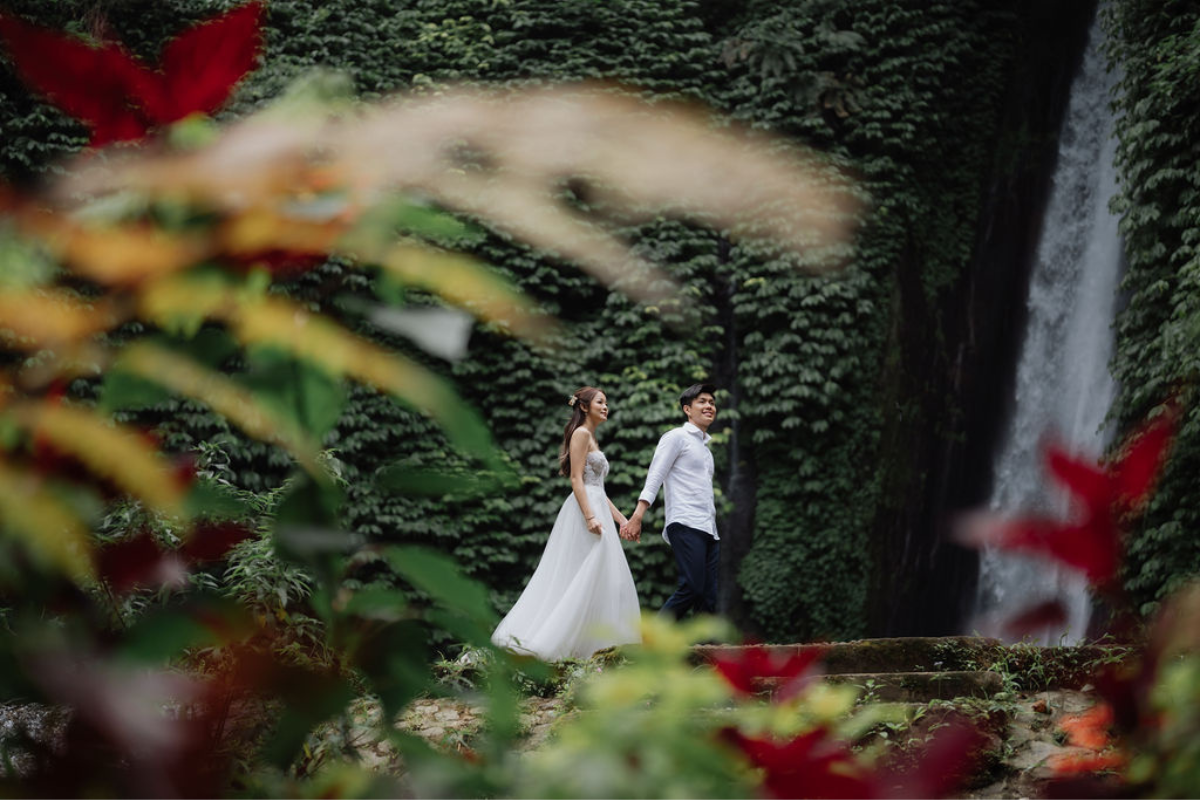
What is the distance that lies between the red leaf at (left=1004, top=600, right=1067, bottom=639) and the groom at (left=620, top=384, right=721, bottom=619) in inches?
242

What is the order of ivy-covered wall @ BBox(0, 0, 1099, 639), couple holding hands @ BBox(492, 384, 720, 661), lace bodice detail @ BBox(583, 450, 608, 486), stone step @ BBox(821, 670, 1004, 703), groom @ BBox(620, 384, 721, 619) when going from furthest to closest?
1. ivy-covered wall @ BBox(0, 0, 1099, 639)
2. lace bodice detail @ BBox(583, 450, 608, 486)
3. groom @ BBox(620, 384, 721, 619)
4. couple holding hands @ BBox(492, 384, 720, 661)
5. stone step @ BBox(821, 670, 1004, 703)

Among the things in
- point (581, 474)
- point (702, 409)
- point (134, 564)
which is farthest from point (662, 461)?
point (134, 564)

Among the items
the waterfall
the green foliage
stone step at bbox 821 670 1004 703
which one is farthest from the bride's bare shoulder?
the waterfall

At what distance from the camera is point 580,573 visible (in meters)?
7.08

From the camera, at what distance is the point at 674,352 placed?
36.1 ft

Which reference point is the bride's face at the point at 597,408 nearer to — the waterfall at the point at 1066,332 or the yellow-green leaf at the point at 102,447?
the waterfall at the point at 1066,332

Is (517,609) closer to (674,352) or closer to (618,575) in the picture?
(618,575)

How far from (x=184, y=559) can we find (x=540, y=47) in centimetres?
1129

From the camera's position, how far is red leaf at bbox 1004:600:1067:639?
3.09 feet

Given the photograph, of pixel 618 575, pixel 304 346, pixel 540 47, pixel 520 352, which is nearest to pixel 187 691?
pixel 304 346

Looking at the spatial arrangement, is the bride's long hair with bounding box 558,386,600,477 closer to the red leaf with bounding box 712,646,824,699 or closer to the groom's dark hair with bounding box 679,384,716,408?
the groom's dark hair with bounding box 679,384,716,408

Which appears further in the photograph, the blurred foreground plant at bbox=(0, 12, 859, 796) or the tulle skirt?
the tulle skirt

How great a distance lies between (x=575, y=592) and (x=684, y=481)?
1040 millimetres

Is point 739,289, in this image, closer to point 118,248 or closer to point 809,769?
point 809,769
